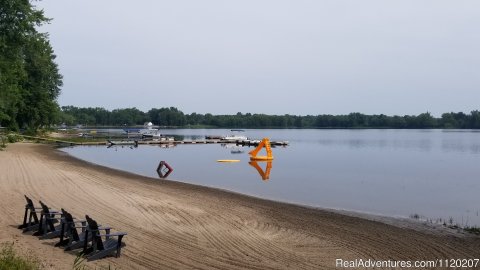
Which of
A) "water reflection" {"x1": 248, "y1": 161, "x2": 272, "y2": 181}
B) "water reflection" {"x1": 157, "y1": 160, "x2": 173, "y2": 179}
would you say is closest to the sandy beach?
"water reflection" {"x1": 157, "y1": 160, "x2": 173, "y2": 179}

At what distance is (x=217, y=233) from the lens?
13781mm

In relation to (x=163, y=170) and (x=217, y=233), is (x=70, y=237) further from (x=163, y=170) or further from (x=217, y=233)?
(x=163, y=170)

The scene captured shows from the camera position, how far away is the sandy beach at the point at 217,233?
1073 cm

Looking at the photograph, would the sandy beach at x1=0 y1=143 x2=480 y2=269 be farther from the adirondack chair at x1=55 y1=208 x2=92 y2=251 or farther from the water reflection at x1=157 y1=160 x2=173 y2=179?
the water reflection at x1=157 y1=160 x2=173 y2=179

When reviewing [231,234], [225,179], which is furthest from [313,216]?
[225,179]

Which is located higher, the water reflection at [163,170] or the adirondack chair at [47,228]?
the adirondack chair at [47,228]

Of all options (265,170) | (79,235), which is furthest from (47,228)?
(265,170)

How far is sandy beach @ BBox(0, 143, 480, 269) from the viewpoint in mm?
10734

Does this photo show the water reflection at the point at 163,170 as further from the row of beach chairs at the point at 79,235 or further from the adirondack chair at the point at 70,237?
the adirondack chair at the point at 70,237

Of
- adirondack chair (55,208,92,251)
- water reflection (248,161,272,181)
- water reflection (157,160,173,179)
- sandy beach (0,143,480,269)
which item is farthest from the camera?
water reflection (248,161,272,181)

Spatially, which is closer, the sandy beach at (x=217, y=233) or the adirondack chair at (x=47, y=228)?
the sandy beach at (x=217, y=233)

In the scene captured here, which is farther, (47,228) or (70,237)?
(47,228)

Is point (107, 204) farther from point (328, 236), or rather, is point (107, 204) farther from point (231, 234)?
point (328, 236)

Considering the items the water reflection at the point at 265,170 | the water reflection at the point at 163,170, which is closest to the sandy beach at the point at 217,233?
the water reflection at the point at 163,170
